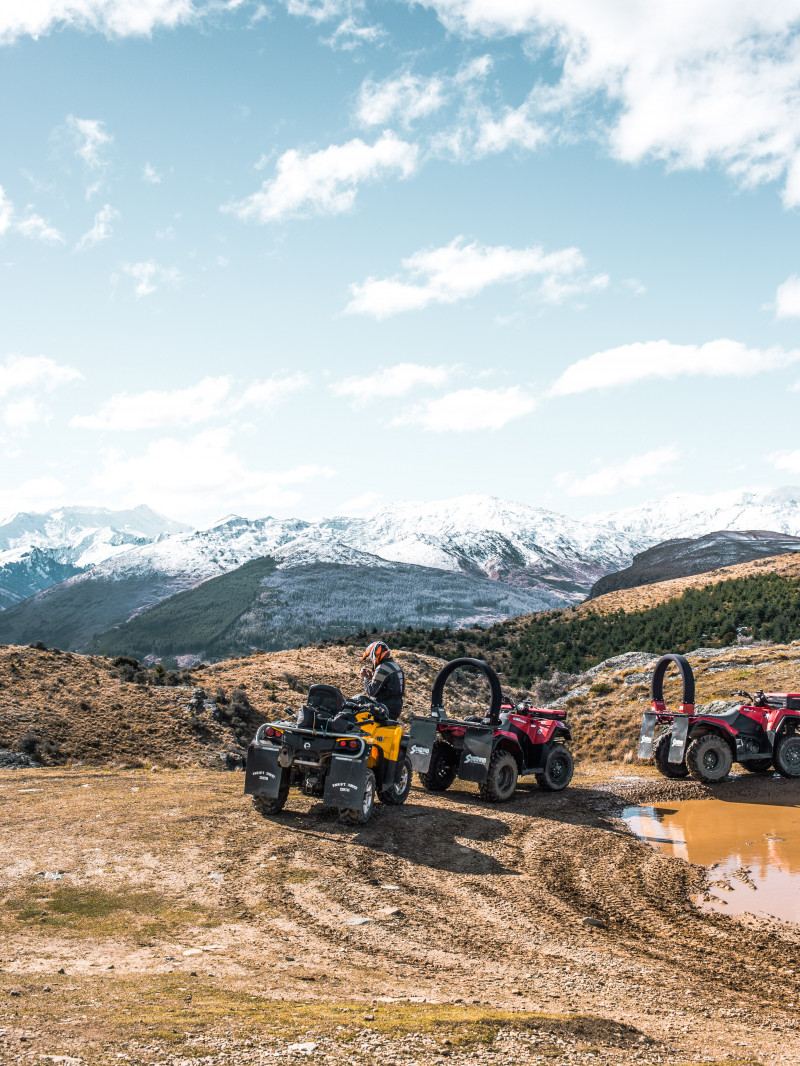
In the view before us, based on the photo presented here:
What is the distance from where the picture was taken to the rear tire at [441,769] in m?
15.4

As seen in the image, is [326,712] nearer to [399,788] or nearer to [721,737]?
[399,788]

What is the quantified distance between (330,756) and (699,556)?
550 feet

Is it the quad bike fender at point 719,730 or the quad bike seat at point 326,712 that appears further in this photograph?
the quad bike fender at point 719,730

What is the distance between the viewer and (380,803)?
13.6m

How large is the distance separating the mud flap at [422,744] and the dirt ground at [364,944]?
132 cm

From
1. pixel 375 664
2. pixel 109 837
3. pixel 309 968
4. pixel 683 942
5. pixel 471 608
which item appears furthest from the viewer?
pixel 471 608

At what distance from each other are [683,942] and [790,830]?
6.08m

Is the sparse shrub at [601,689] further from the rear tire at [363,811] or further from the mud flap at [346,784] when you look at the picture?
the mud flap at [346,784]

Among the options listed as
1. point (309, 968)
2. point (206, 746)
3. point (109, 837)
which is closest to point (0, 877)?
point (109, 837)

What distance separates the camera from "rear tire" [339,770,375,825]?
1180cm

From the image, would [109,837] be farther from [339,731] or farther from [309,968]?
[309,968]

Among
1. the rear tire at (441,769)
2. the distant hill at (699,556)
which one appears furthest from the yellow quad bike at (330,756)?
the distant hill at (699,556)

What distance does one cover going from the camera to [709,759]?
15992 millimetres

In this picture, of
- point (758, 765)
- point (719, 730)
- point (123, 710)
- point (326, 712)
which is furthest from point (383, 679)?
point (123, 710)
